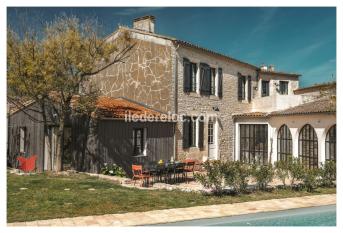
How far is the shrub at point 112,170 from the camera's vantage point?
1692 cm

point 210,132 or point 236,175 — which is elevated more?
point 210,132

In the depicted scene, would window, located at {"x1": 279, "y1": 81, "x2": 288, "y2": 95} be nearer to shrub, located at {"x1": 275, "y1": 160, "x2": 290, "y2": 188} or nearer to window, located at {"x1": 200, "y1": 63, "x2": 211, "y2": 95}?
window, located at {"x1": 200, "y1": 63, "x2": 211, "y2": 95}

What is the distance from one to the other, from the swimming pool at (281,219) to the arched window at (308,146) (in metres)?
7.31

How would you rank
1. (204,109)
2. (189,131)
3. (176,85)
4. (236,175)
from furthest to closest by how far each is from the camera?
(204,109) → (189,131) → (176,85) → (236,175)

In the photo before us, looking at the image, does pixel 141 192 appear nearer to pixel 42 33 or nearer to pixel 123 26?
pixel 42 33

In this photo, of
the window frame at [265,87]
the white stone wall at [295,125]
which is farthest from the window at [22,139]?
the window frame at [265,87]

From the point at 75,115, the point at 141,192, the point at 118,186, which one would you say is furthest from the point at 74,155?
the point at 141,192

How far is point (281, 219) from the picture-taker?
10.1 meters

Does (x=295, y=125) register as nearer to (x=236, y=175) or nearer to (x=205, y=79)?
(x=205, y=79)

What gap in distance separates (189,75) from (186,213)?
1212 cm

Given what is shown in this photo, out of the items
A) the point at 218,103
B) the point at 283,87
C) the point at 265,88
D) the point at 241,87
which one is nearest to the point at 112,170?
the point at 218,103

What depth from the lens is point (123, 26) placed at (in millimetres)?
21344

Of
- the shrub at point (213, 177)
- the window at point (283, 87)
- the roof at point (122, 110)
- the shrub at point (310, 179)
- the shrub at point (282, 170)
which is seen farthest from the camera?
the window at point (283, 87)

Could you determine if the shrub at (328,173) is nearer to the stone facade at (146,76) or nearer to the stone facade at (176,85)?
the stone facade at (176,85)
